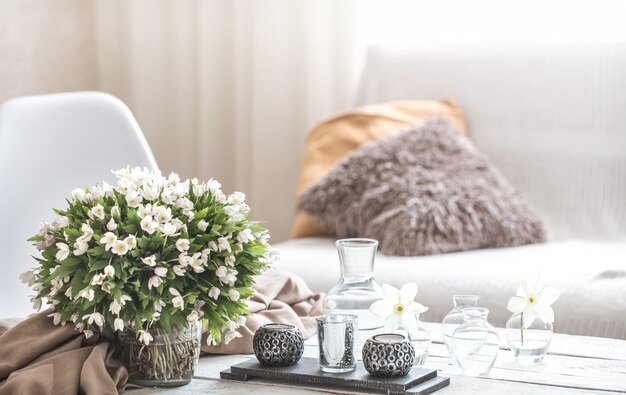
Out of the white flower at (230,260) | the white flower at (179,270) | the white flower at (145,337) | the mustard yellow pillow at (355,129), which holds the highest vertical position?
the mustard yellow pillow at (355,129)

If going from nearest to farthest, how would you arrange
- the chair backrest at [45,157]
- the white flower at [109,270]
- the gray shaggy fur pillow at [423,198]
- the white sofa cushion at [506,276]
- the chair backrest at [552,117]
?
1. the white flower at [109,270]
2. the chair backrest at [45,157]
3. the white sofa cushion at [506,276]
4. the gray shaggy fur pillow at [423,198]
5. the chair backrest at [552,117]

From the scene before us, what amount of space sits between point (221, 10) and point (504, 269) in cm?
183

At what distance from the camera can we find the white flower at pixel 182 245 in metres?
1.33

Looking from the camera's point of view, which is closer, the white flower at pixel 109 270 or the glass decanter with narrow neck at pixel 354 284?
the white flower at pixel 109 270

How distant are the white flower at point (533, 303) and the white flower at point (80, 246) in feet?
2.03

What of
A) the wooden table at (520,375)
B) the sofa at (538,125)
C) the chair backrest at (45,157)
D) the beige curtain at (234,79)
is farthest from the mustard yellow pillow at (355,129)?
the wooden table at (520,375)

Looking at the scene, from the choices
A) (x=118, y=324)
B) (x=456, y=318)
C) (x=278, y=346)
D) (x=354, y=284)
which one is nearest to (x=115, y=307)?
(x=118, y=324)

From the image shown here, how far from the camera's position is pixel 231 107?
12.6 ft

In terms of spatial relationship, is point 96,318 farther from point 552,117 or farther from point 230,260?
point 552,117

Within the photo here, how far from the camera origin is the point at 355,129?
Result: 296cm

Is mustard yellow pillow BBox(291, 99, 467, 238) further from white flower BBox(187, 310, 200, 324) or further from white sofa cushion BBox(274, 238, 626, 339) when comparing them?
white flower BBox(187, 310, 200, 324)

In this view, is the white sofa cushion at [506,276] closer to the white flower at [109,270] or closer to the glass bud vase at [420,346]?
the glass bud vase at [420,346]

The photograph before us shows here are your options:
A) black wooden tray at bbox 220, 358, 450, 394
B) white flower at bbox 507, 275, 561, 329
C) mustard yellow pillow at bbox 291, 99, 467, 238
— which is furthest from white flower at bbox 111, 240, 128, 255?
mustard yellow pillow at bbox 291, 99, 467, 238

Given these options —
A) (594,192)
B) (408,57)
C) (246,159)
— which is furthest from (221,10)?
(594,192)
